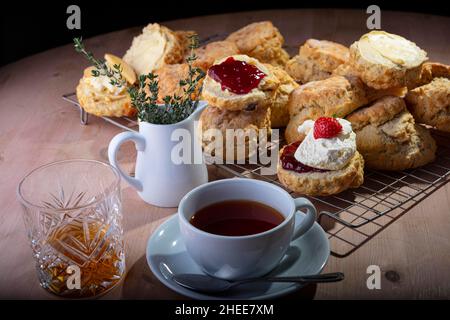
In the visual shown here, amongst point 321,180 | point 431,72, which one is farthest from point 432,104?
point 321,180

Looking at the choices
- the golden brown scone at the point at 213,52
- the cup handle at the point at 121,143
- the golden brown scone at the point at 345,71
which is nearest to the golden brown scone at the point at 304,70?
the golden brown scone at the point at 345,71

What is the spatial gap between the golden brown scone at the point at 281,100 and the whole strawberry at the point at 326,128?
17.3 inches

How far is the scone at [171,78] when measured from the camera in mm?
2613

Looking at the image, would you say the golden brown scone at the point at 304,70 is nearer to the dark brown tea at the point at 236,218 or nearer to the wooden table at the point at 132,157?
the wooden table at the point at 132,157

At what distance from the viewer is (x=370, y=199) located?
2.15 m

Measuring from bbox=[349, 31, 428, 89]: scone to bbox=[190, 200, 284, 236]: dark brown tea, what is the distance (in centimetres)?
89

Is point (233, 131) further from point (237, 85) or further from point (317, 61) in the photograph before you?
point (317, 61)

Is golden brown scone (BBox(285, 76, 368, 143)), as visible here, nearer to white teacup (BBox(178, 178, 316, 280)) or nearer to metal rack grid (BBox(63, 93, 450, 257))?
metal rack grid (BBox(63, 93, 450, 257))

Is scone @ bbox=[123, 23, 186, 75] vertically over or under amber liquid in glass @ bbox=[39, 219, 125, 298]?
over

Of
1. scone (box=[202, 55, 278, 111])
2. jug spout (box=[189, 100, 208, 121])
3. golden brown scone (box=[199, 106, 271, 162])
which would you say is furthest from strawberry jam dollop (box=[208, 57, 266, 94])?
jug spout (box=[189, 100, 208, 121])

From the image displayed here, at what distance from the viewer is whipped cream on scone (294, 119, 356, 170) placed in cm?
209

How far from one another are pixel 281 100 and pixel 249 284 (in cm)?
107

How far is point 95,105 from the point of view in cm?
266
